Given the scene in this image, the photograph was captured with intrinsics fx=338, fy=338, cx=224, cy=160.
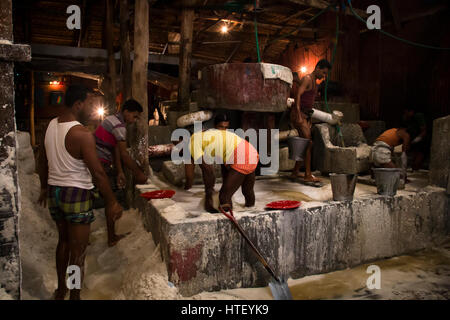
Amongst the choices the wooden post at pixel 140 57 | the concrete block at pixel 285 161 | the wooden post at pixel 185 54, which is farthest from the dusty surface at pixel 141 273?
the wooden post at pixel 185 54

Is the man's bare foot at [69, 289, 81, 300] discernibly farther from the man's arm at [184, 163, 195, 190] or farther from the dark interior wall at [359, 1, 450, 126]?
the dark interior wall at [359, 1, 450, 126]

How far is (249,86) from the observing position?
5645 mm

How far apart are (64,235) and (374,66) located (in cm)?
977

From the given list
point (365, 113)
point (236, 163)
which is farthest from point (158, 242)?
point (365, 113)

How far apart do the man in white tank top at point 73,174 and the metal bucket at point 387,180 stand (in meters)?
3.55

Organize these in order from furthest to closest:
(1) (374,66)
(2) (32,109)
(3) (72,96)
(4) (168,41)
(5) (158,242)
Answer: (4) (168,41) → (2) (32,109) → (1) (374,66) → (5) (158,242) → (3) (72,96)

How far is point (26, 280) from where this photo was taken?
3301 millimetres

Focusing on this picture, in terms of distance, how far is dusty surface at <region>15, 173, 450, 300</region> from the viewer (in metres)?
3.33

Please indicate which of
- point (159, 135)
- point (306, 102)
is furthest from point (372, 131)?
point (159, 135)

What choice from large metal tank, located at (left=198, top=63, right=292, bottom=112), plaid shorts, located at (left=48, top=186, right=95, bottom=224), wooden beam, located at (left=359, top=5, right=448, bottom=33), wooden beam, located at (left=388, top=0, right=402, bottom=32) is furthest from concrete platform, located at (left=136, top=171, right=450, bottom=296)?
wooden beam, located at (left=388, top=0, right=402, bottom=32)

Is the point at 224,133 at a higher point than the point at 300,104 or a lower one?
lower

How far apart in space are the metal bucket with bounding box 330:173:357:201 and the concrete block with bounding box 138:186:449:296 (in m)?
0.09

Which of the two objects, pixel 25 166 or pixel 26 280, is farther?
pixel 25 166

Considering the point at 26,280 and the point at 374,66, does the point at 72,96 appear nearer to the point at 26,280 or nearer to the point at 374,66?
the point at 26,280
